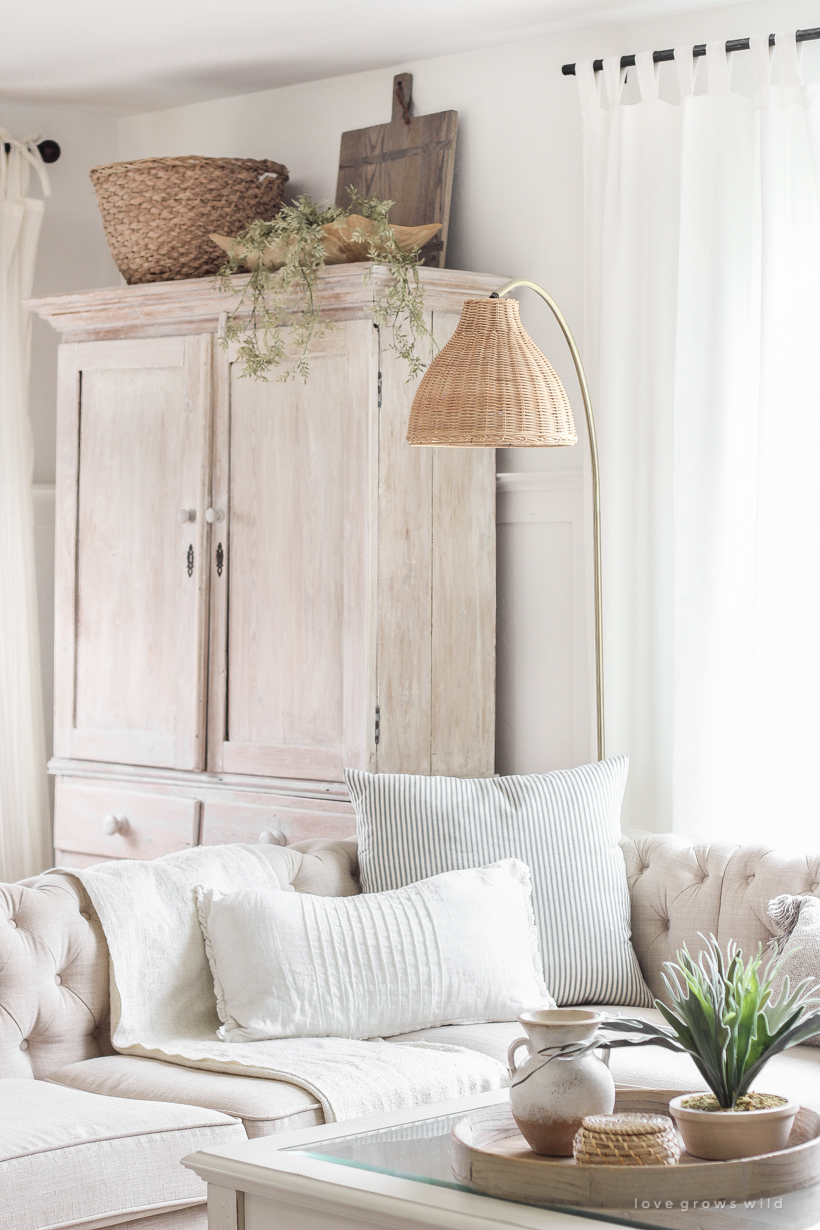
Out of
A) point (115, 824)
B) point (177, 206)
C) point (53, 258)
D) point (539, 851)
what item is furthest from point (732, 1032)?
point (53, 258)

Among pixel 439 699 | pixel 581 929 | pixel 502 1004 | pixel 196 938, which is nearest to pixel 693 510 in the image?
pixel 439 699

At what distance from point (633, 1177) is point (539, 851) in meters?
1.33

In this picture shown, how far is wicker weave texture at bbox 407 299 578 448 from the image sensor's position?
2.73 metres

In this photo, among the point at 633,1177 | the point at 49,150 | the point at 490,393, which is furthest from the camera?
the point at 49,150

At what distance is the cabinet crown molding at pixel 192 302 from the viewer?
3.27 m

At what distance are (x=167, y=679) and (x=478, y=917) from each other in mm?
1234

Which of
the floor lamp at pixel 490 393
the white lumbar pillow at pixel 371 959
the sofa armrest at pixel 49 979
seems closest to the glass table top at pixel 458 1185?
the white lumbar pillow at pixel 371 959

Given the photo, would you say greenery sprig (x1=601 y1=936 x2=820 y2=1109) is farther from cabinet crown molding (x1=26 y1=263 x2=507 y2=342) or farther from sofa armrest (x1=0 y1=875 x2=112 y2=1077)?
cabinet crown molding (x1=26 y1=263 x2=507 y2=342)

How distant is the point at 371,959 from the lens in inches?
101

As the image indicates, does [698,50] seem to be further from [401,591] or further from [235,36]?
[401,591]

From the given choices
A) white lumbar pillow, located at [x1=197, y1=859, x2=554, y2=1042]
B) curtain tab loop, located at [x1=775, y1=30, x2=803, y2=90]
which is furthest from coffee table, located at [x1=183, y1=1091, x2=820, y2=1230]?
curtain tab loop, located at [x1=775, y1=30, x2=803, y2=90]

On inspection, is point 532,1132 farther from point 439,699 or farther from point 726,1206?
point 439,699

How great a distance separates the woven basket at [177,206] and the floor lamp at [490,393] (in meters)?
1.03

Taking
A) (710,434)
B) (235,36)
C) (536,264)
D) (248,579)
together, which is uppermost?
(235,36)
